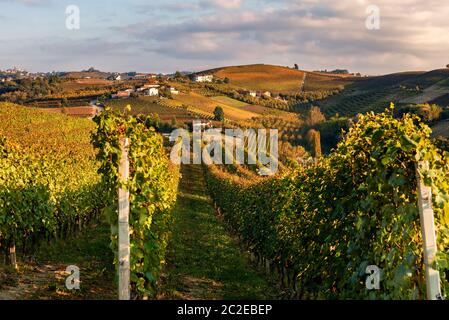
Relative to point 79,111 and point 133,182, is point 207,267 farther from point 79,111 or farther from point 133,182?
point 79,111

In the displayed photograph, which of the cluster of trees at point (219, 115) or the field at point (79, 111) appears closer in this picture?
the field at point (79, 111)

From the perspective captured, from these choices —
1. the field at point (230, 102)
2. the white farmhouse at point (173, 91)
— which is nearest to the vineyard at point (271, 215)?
the field at point (230, 102)

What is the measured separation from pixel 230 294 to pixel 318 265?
207 inches

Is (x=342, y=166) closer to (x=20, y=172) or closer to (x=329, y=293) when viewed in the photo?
(x=329, y=293)

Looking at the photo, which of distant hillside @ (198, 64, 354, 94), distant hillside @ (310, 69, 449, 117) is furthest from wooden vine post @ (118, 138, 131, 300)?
distant hillside @ (198, 64, 354, 94)

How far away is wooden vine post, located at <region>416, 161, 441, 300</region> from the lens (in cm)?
596

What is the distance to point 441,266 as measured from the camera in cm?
588

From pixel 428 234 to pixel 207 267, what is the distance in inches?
489

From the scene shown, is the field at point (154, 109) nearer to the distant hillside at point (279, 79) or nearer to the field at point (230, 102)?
the field at point (230, 102)

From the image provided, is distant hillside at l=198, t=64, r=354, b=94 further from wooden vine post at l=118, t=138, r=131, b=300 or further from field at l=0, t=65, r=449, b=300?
wooden vine post at l=118, t=138, r=131, b=300

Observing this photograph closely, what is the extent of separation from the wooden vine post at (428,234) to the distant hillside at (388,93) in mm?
89436

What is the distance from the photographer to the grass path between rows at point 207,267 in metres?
14.1

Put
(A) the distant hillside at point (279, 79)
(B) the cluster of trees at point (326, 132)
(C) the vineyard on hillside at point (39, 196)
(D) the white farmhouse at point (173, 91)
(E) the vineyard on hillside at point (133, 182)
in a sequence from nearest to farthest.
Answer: (E) the vineyard on hillside at point (133, 182)
(C) the vineyard on hillside at point (39, 196)
(B) the cluster of trees at point (326, 132)
(D) the white farmhouse at point (173, 91)
(A) the distant hillside at point (279, 79)

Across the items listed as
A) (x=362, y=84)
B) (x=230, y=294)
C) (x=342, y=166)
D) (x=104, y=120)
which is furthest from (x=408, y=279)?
(x=362, y=84)
